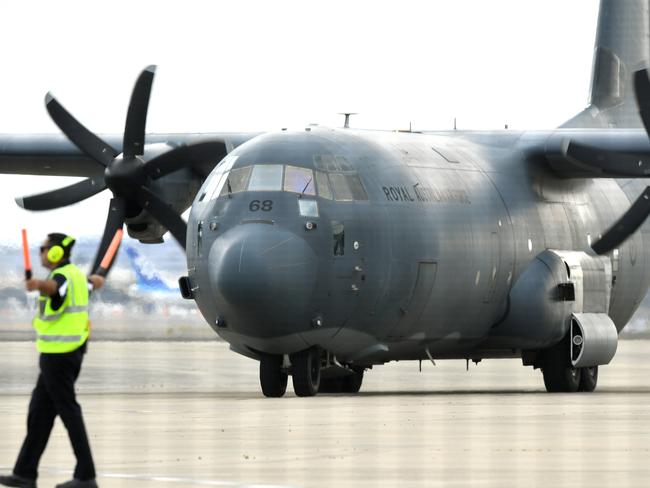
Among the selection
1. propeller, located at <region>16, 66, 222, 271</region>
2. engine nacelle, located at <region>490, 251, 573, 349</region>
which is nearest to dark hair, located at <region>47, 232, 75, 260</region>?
propeller, located at <region>16, 66, 222, 271</region>

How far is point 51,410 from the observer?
1216 cm

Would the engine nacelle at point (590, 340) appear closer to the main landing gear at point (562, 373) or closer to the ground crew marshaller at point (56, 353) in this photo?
the main landing gear at point (562, 373)

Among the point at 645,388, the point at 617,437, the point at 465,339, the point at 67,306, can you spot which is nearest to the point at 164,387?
the point at 465,339

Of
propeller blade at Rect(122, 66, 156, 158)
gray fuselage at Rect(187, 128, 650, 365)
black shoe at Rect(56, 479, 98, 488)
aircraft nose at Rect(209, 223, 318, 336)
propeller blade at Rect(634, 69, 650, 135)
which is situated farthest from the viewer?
propeller blade at Rect(122, 66, 156, 158)

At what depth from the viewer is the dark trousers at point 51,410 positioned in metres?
11.8

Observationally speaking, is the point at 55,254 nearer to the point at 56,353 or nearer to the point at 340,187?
the point at 56,353

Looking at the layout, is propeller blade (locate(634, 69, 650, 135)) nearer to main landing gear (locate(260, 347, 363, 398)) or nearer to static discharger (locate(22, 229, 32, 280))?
main landing gear (locate(260, 347, 363, 398))

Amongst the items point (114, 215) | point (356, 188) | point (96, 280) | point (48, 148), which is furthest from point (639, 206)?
point (96, 280)

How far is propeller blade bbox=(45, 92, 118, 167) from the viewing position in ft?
95.2

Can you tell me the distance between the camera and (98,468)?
43.8 ft

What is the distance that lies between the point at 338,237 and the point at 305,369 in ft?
6.54

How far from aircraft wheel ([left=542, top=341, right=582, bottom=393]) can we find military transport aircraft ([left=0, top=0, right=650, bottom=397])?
28mm

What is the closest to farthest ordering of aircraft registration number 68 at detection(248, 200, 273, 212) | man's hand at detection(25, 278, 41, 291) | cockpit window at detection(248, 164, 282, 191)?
man's hand at detection(25, 278, 41, 291), aircraft registration number 68 at detection(248, 200, 273, 212), cockpit window at detection(248, 164, 282, 191)

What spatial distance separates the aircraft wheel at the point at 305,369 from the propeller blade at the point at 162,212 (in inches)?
182
